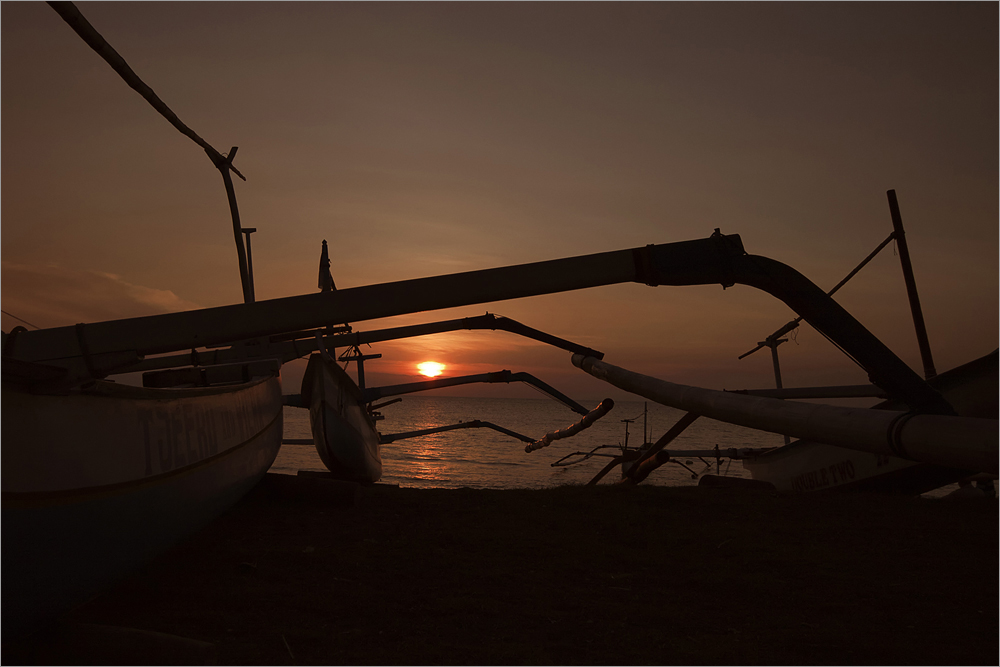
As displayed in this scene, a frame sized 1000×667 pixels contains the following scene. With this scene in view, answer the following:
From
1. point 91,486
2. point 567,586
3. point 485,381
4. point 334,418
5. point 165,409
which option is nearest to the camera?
point 91,486

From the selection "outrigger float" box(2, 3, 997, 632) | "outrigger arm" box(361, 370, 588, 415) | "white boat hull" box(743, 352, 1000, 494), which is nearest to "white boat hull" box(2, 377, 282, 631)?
"outrigger float" box(2, 3, 997, 632)

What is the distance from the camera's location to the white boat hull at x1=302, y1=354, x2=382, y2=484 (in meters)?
11.3

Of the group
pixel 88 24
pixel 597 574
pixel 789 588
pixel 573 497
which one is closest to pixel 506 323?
pixel 573 497

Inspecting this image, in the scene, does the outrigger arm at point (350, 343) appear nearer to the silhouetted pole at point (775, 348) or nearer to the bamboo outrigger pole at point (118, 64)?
the bamboo outrigger pole at point (118, 64)

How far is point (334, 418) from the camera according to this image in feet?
37.7

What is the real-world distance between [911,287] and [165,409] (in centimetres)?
1728

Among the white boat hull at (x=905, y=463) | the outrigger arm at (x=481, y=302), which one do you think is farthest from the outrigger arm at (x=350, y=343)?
the white boat hull at (x=905, y=463)

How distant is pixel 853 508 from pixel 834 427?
533 cm

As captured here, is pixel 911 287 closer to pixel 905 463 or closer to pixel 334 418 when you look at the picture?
pixel 905 463

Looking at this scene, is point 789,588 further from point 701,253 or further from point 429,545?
point 429,545

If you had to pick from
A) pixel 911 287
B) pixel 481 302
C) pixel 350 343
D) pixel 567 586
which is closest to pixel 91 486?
pixel 481 302

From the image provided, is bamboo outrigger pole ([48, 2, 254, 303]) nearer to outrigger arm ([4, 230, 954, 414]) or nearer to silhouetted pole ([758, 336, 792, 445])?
outrigger arm ([4, 230, 954, 414])

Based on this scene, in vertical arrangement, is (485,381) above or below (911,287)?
below

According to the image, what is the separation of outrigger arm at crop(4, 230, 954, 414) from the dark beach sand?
1661 millimetres
